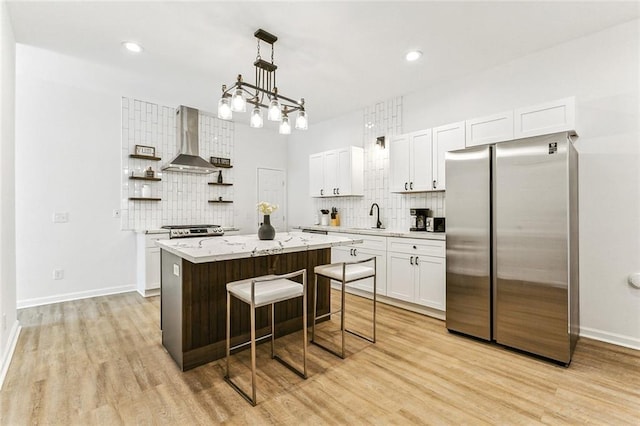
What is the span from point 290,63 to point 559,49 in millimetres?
2801

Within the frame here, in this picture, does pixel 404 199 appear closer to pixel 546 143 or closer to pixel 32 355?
pixel 546 143

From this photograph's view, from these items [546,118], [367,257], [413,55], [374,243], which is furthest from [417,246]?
[413,55]

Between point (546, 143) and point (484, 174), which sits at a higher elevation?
point (546, 143)

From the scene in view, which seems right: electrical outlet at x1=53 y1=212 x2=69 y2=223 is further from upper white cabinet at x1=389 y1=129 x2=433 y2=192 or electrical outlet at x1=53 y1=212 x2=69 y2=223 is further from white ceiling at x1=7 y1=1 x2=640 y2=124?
upper white cabinet at x1=389 y1=129 x2=433 y2=192

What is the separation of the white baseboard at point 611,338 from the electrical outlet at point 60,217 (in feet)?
20.5

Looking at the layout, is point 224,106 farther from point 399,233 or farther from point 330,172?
point 330,172

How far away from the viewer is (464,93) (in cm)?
386

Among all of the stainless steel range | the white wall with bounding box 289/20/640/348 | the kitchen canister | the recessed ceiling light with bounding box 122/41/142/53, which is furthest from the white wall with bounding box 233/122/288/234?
the white wall with bounding box 289/20/640/348

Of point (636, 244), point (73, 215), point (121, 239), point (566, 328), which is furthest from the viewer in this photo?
point (121, 239)

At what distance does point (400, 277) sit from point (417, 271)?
0.87 feet

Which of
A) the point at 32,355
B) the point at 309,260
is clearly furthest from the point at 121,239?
the point at 309,260

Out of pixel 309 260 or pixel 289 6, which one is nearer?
pixel 289 6

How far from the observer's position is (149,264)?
169 inches

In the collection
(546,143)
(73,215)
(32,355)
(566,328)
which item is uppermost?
(546,143)
